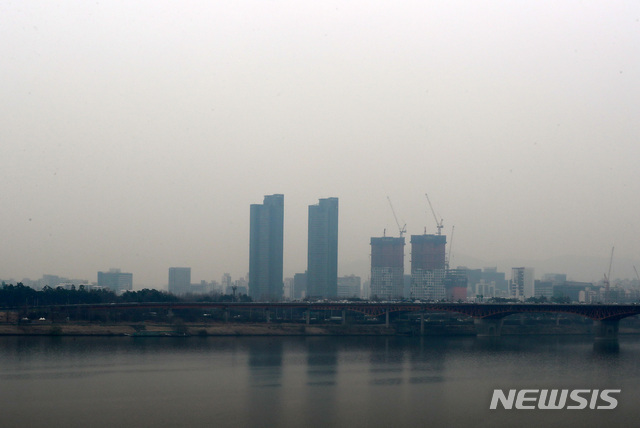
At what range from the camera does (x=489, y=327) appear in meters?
95.2

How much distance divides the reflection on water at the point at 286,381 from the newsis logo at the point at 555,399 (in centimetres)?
86

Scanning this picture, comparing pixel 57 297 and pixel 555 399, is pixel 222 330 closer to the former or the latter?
Answer: pixel 57 297

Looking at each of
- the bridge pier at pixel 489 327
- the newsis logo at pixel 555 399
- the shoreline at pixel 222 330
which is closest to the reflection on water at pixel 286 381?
the newsis logo at pixel 555 399

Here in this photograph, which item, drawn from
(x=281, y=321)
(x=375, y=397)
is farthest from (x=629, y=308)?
(x=375, y=397)

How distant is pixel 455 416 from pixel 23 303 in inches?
3190

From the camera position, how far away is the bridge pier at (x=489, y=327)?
A: 94.9 metres

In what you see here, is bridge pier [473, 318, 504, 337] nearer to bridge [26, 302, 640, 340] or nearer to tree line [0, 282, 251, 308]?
bridge [26, 302, 640, 340]

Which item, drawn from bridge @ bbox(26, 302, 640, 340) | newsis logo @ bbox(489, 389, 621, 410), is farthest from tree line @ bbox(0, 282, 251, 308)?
newsis logo @ bbox(489, 389, 621, 410)

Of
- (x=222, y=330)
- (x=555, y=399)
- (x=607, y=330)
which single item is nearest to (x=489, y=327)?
(x=607, y=330)

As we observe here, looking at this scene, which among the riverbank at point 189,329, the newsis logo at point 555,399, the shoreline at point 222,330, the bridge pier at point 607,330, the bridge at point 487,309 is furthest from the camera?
the bridge at point 487,309

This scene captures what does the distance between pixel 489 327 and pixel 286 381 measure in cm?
5430

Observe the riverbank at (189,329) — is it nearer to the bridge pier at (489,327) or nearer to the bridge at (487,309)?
the bridge at (487,309)

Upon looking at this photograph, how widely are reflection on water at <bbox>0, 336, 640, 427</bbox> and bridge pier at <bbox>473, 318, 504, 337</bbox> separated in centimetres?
1942

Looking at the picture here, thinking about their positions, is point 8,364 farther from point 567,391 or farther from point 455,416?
point 567,391
